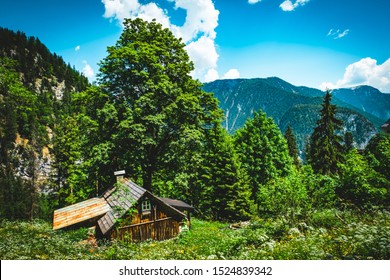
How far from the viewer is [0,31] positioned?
8.12 meters

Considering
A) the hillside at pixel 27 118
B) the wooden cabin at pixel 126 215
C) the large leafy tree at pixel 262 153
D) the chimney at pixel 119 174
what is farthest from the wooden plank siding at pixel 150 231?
the large leafy tree at pixel 262 153

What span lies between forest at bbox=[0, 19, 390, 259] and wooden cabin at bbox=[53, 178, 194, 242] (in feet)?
2.76

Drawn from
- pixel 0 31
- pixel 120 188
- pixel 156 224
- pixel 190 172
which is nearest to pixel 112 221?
pixel 120 188

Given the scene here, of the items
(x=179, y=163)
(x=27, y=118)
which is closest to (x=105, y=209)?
(x=179, y=163)

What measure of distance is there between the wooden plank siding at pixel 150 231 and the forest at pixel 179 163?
126 centimetres

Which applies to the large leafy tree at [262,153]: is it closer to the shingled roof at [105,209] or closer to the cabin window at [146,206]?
the cabin window at [146,206]

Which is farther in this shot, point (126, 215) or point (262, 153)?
point (262, 153)

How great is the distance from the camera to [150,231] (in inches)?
537

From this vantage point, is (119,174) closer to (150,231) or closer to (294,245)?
(150,231)

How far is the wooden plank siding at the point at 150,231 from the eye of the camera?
12383mm

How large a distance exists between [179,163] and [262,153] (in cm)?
1395

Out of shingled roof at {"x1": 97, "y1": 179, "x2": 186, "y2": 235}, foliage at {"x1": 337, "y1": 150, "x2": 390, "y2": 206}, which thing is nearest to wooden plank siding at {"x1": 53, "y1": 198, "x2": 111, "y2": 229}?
shingled roof at {"x1": 97, "y1": 179, "x2": 186, "y2": 235}

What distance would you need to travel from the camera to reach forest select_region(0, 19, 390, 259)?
6.58 metres

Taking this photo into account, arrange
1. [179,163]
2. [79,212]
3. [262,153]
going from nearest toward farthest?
[79,212] < [179,163] < [262,153]
